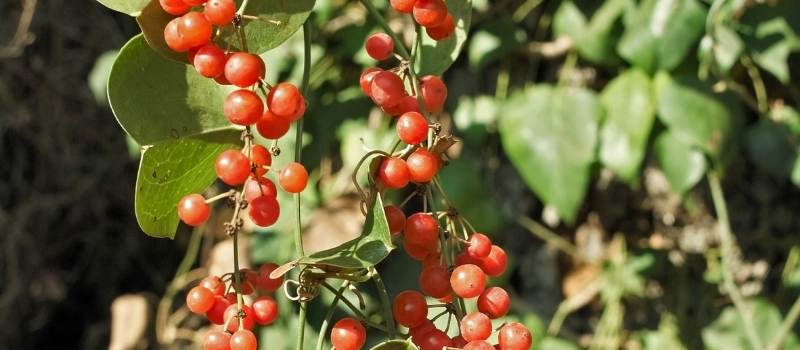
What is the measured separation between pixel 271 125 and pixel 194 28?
7cm

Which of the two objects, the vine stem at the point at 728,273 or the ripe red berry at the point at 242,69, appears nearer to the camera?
the ripe red berry at the point at 242,69

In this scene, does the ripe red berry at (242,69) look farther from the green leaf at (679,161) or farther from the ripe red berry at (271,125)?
the green leaf at (679,161)

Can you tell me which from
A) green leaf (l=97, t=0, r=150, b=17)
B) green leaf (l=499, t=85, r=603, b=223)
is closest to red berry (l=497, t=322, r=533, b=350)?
green leaf (l=97, t=0, r=150, b=17)

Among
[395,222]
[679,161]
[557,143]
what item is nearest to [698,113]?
[679,161]

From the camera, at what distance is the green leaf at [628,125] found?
1.23 meters

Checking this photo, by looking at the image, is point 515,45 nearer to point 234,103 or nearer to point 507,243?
point 507,243

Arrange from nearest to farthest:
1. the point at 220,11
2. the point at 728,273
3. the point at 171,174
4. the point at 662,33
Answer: the point at 220,11
the point at 171,174
the point at 662,33
the point at 728,273

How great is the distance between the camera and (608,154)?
124 centimetres

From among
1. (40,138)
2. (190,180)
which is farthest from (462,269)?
(40,138)

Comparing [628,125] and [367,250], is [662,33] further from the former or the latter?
[367,250]

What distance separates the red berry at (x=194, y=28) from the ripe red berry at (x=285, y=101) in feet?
0.15

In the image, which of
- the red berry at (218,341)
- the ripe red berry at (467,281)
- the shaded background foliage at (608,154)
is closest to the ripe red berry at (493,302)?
the ripe red berry at (467,281)

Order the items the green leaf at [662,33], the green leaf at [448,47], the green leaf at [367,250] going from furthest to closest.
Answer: the green leaf at [662,33] → the green leaf at [448,47] → the green leaf at [367,250]

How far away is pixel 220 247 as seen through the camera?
1.40 m
